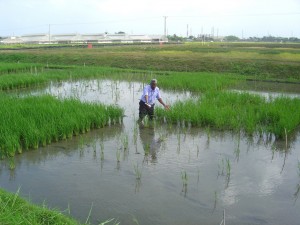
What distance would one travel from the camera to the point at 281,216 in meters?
4.07

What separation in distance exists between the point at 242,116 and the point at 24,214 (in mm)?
5835

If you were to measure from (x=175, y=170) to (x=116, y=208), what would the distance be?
4.84ft

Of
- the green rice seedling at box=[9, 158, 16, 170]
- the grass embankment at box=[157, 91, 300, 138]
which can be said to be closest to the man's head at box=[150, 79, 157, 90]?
the grass embankment at box=[157, 91, 300, 138]

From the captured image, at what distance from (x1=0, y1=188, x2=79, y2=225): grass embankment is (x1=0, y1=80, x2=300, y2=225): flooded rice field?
353 millimetres

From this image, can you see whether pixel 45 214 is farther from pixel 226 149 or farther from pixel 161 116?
pixel 161 116

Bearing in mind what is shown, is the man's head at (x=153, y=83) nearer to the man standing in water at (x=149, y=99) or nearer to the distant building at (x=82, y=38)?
the man standing in water at (x=149, y=99)

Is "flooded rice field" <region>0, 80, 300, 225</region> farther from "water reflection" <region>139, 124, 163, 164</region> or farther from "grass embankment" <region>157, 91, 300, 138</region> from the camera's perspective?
"grass embankment" <region>157, 91, 300, 138</region>

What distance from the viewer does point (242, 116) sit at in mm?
8070

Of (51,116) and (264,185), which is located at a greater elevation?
(51,116)

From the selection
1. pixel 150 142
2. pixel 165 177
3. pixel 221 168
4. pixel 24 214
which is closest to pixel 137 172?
pixel 165 177

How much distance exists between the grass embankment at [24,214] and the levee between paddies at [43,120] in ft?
7.33

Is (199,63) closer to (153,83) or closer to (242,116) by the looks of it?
(242,116)

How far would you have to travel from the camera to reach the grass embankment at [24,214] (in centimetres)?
304

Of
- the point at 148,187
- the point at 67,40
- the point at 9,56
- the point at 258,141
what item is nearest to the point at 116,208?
the point at 148,187
